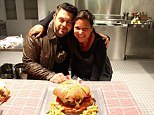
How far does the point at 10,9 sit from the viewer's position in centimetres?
535

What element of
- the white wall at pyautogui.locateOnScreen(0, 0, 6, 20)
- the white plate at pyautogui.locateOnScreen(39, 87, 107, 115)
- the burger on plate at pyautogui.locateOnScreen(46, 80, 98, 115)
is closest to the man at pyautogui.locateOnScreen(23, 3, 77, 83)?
the white plate at pyautogui.locateOnScreen(39, 87, 107, 115)

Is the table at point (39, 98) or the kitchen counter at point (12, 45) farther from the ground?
the kitchen counter at point (12, 45)

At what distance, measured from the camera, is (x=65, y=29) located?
1464 millimetres

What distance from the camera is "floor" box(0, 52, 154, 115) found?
8.08ft

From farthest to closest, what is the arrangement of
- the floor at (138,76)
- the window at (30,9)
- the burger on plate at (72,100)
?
the window at (30,9), the floor at (138,76), the burger on plate at (72,100)

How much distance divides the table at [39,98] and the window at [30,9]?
165 inches

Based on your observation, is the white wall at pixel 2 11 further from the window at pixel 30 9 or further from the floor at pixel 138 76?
the floor at pixel 138 76

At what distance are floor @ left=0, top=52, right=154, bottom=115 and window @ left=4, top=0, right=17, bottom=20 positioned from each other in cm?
165

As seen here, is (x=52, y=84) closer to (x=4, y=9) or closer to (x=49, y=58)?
(x=49, y=58)

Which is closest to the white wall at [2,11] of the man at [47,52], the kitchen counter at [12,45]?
the kitchen counter at [12,45]

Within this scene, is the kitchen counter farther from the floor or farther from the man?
the floor

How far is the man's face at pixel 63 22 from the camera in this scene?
141 cm

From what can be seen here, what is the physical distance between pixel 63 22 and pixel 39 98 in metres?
0.59

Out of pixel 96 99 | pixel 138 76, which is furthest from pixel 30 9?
pixel 96 99
